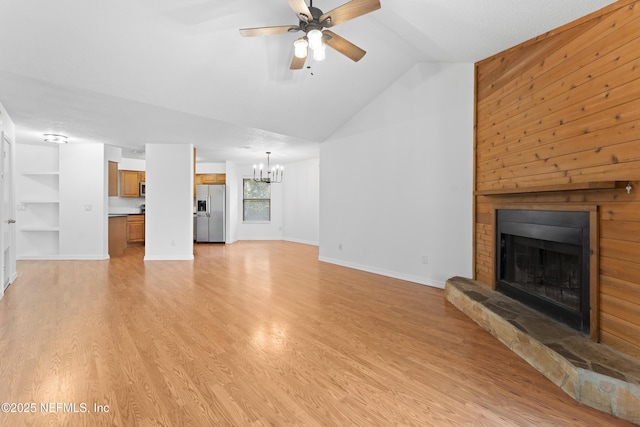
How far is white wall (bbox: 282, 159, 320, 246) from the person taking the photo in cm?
880

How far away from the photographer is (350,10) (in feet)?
7.55

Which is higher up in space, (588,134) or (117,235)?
(588,134)

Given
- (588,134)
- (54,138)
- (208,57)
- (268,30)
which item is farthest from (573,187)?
(54,138)

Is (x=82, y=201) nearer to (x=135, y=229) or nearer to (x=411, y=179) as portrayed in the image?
(x=135, y=229)

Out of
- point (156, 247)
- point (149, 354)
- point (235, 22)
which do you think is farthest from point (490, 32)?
point (156, 247)

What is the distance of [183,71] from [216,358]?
324 centimetres

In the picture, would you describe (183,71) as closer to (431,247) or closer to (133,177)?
(431,247)

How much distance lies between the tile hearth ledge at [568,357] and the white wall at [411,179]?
4.10ft

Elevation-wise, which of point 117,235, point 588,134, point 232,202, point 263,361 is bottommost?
point 263,361

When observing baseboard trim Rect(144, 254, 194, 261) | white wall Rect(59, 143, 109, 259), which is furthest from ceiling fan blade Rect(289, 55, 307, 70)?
white wall Rect(59, 143, 109, 259)

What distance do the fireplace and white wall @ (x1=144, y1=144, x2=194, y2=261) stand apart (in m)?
5.77

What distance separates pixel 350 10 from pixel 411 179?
2.62 m

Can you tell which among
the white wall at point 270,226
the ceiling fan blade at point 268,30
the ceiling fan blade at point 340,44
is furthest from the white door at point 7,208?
the white wall at point 270,226

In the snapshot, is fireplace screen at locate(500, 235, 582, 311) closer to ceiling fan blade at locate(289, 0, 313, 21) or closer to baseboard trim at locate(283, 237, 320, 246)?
ceiling fan blade at locate(289, 0, 313, 21)
